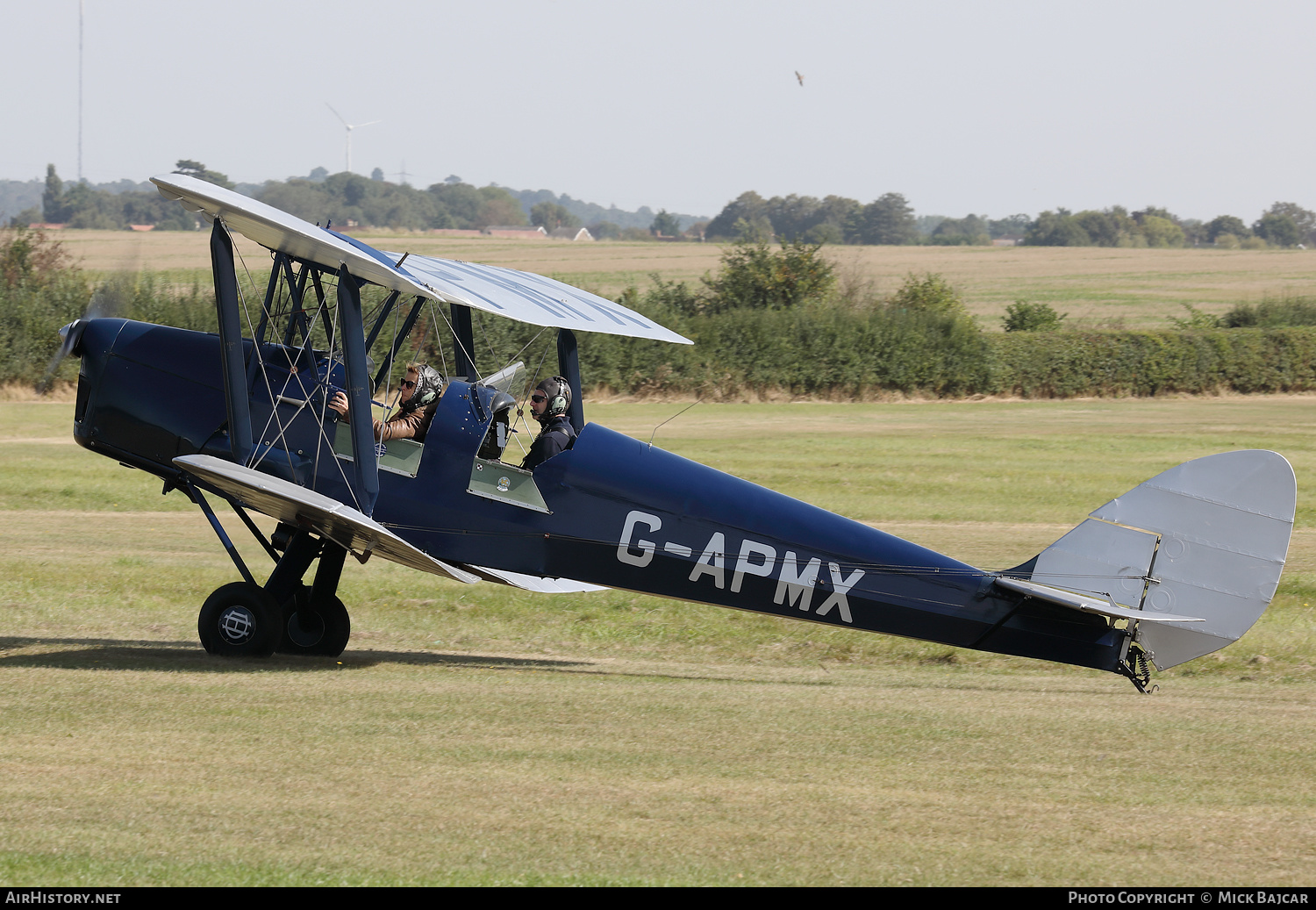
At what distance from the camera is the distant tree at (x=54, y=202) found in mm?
79250

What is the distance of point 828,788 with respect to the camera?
591 centimetres

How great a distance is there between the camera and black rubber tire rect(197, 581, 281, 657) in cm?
845

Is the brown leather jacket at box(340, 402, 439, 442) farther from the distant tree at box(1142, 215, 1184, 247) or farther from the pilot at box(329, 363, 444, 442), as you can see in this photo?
the distant tree at box(1142, 215, 1184, 247)

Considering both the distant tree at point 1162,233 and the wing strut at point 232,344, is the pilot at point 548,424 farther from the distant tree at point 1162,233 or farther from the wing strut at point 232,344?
the distant tree at point 1162,233

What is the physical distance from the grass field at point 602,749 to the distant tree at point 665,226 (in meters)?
104

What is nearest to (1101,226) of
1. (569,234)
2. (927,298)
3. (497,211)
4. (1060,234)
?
(1060,234)

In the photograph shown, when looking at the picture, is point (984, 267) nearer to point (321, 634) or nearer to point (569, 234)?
point (569, 234)

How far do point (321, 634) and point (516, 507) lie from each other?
1.91 m

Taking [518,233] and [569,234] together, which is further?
[569,234]

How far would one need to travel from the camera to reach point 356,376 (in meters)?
7.68

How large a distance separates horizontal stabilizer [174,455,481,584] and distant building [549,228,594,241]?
92021mm

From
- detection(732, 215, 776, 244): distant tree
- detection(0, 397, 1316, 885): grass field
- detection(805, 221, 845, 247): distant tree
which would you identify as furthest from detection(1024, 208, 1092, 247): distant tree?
detection(0, 397, 1316, 885): grass field

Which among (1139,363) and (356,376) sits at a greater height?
(356,376)

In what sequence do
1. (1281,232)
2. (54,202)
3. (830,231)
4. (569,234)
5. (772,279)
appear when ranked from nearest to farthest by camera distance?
(772,279) → (54,202) → (830,231) → (569,234) → (1281,232)
